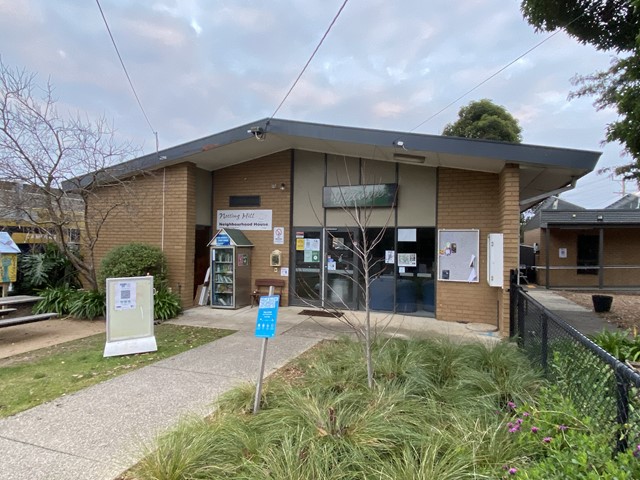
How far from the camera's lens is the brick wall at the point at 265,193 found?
9.75 meters

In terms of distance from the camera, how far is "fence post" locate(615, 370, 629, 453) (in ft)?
6.69

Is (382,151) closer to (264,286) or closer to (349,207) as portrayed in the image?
(349,207)

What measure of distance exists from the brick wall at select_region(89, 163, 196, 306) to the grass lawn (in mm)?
2509

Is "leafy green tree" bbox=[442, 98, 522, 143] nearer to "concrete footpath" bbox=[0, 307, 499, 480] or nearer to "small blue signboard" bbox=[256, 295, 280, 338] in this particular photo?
"concrete footpath" bbox=[0, 307, 499, 480]

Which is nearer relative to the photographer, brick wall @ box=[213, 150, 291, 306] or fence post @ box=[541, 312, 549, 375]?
fence post @ box=[541, 312, 549, 375]

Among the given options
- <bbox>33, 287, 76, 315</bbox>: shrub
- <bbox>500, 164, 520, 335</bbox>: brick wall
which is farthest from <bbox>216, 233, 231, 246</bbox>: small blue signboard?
<bbox>500, 164, 520, 335</bbox>: brick wall

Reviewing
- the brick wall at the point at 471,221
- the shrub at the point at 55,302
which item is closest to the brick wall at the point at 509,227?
the brick wall at the point at 471,221

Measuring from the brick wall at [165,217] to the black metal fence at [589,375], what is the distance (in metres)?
7.62

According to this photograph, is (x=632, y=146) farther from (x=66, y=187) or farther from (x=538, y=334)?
(x=66, y=187)

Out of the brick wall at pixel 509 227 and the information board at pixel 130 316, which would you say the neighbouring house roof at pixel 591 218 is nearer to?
the brick wall at pixel 509 227

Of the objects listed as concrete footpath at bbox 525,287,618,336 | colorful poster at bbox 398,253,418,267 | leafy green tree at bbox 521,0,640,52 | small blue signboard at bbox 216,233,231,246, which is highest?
leafy green tree at bbox 521,0,640,52

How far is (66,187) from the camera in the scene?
8594 millimetres

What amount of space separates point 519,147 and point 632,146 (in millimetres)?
1577

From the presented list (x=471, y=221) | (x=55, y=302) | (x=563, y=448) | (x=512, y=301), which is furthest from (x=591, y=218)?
(x=55, y=302)
